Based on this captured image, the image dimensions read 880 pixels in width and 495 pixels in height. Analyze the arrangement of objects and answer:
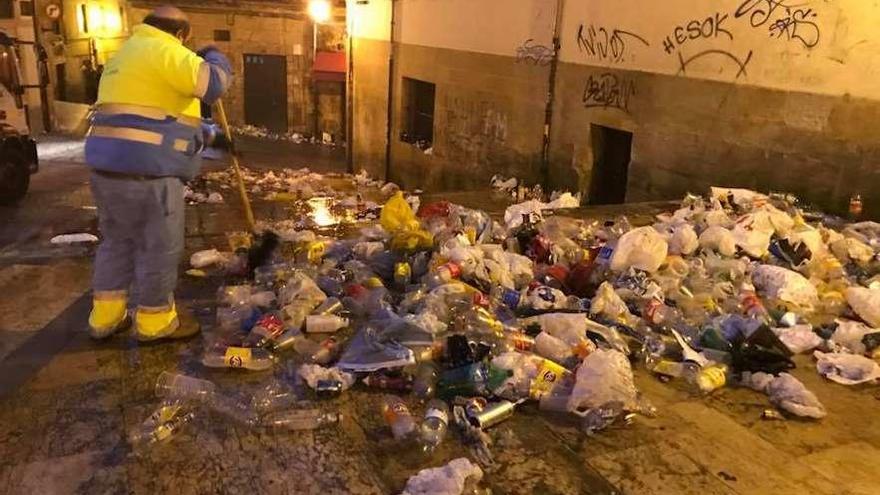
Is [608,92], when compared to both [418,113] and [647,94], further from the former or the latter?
[418,113]

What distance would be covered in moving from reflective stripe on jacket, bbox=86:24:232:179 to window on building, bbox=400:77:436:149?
31.6 feet

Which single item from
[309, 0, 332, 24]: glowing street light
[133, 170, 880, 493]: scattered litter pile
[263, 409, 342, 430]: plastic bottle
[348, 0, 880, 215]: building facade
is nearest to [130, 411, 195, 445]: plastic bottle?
[133, 170, 880, 493]: scattered litter pile

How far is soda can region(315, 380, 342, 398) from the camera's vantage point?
11.0ft

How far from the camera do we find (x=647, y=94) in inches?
315

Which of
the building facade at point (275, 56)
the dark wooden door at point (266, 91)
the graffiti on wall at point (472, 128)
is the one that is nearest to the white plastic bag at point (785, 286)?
the graffiti on wall at point (472, 128)

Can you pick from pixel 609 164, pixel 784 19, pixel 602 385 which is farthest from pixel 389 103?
pixel 602 385

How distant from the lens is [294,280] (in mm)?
4406

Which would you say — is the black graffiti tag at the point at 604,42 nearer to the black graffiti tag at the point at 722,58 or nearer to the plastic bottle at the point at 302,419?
the black graffiti tag at the point at 722,58

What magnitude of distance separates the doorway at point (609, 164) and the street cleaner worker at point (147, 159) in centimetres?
605

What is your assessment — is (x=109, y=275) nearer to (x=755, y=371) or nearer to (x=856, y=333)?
(x=755, y=371)

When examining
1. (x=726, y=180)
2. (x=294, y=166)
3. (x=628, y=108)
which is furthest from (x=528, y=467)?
(x=294, y=166)

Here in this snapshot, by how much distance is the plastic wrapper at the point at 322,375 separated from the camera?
340 centimetres

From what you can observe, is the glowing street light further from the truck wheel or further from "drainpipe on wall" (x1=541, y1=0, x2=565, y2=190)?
"drainpipe on wall" (x1=541, y1=0, x2=565, y2=190)

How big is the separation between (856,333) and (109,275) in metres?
4.19
